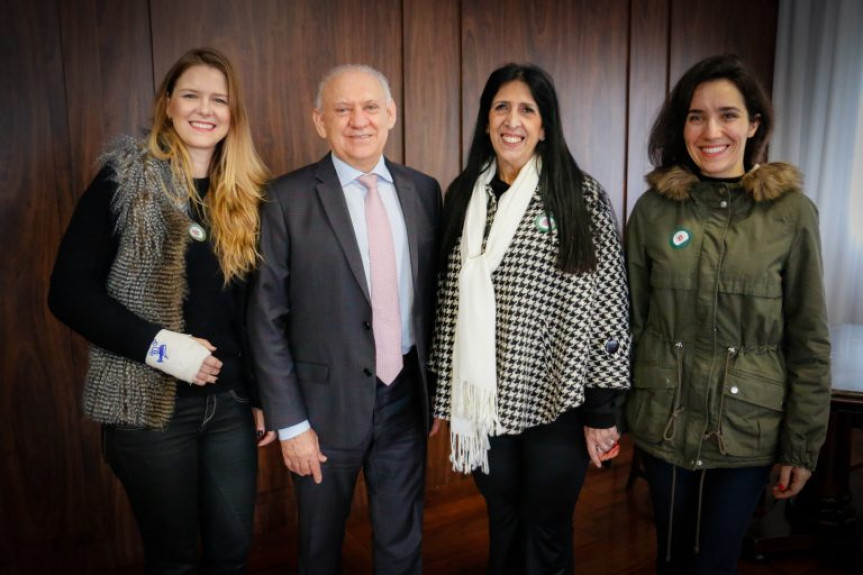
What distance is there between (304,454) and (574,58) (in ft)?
8.89

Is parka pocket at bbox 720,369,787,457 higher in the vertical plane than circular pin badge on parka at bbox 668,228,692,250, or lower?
lower

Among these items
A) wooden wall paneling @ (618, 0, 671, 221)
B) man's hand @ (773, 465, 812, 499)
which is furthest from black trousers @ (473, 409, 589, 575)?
wooden wall paneling @ (618, 0, 671, 221)

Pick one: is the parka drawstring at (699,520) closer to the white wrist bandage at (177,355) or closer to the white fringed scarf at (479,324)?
the white fringed scarf at (479,324)

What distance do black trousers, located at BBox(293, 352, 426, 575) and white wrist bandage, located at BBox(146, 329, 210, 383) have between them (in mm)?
421

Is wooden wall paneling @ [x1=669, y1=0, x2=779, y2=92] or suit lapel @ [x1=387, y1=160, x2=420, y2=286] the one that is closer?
suit lapel @ [x1=387, y1=160, x2=420, y2=286]

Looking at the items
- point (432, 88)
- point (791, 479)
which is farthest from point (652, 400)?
point (432, 88)

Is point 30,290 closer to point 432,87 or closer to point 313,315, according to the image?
point 313,315

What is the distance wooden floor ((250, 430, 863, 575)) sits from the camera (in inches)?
101

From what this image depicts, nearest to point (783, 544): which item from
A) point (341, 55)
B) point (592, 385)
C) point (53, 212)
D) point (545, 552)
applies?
point (545, 552)

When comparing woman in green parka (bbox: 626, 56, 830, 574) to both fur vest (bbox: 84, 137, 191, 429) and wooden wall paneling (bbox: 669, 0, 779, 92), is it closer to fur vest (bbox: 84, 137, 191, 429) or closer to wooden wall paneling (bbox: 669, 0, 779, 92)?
fur vest (bbox: 84, 137, 191, 429)

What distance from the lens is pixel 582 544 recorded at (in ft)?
8.93

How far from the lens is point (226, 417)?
1.75m

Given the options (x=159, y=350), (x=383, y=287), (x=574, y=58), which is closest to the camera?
(x=159, y=350)

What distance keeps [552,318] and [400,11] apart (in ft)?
5.92
